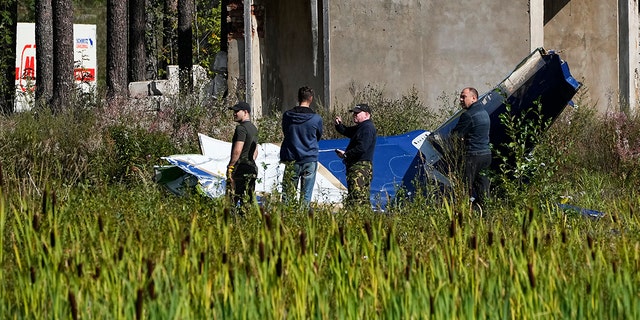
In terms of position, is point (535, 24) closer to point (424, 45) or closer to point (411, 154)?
point (424, 45)

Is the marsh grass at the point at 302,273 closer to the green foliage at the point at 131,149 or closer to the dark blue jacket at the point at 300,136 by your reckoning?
the dark blue jacket at the point at 300,136

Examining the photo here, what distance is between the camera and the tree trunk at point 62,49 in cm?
2088

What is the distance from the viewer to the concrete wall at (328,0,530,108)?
16.8m

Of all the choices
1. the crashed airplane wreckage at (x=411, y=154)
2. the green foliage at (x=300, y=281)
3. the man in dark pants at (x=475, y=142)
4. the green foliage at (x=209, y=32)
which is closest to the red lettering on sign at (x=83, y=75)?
the green foliage at (x=209, y=32)

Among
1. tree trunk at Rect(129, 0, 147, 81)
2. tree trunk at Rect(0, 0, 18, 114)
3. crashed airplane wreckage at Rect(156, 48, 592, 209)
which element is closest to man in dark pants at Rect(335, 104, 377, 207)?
crashed airplane wreckage at Rect(156, 48, 592, 209)

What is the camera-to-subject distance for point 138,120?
14695 mm

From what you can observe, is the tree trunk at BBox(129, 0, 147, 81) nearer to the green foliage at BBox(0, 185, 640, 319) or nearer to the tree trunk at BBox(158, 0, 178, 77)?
the tree trunk at BBox(158, 0, 178, 77)

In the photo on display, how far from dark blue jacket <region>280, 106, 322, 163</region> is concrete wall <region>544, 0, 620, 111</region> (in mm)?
9208

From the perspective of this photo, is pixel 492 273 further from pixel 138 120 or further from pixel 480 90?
pixel 480 90

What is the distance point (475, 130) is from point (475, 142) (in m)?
0.12

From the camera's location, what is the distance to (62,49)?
21.1m

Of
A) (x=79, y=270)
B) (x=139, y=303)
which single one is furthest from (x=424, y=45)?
(x=139, y=303)

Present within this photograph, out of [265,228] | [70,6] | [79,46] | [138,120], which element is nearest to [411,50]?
[138,120]

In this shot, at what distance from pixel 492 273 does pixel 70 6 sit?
16.8 metres
